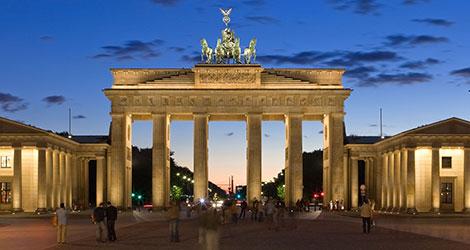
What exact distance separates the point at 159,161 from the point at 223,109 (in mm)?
9723

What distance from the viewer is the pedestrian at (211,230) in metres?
27.4

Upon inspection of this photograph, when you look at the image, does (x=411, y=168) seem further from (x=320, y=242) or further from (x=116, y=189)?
(x=320, y=242)

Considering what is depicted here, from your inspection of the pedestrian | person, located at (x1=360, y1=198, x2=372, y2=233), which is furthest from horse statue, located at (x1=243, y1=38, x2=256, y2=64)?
the pedestrian

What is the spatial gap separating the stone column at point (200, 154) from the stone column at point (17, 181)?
2278 centimetres

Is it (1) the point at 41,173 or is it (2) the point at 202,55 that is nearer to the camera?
(1) the point at 41,173

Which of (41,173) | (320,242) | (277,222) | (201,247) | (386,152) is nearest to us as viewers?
(201,247)

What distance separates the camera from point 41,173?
3656 inches

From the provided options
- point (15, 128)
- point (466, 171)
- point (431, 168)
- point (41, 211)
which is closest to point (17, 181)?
point (41, 211)

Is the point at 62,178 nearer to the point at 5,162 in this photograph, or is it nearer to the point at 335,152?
the point at 5,162

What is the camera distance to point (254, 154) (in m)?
108

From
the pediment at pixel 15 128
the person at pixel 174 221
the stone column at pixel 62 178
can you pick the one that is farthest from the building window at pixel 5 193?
the person at pixel 174 221

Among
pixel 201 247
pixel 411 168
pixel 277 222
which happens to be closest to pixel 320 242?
pixel 201 247

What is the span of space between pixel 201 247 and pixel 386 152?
72236 millimetres

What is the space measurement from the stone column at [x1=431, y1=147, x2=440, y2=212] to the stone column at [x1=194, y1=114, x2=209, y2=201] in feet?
90.3
